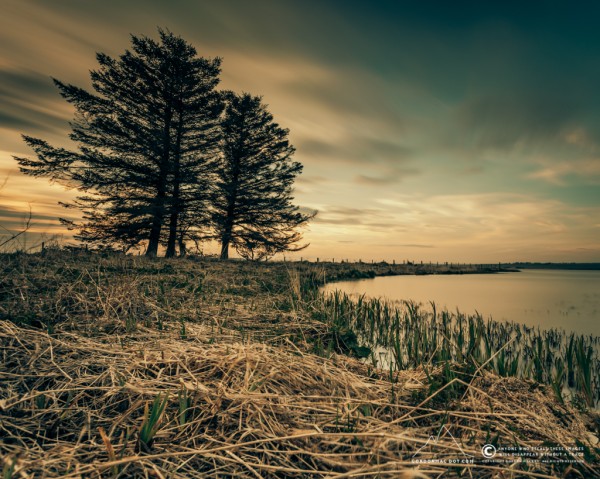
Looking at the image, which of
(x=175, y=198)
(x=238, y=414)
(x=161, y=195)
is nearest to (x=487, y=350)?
(x=238, y=414)

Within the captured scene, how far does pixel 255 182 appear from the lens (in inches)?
861

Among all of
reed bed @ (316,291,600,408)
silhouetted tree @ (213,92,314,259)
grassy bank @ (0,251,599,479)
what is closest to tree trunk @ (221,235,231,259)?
silhouetted tree @ (213,92,314,259)

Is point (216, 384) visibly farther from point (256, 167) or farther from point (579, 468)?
point (256, 167)

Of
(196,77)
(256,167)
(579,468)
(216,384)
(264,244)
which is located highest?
(196,77)

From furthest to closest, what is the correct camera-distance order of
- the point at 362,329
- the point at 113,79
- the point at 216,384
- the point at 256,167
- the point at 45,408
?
the point at 256,167 → the point at 113,79 → the point at 362,329 → the point at 216,384 → the point at 45,408

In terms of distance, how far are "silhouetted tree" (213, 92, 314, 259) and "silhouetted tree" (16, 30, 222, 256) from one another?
2.64 m

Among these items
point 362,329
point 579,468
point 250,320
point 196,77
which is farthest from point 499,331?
point 196,77

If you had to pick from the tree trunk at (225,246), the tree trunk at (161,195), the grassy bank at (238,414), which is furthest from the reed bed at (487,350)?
the tree trunk at (225,246)

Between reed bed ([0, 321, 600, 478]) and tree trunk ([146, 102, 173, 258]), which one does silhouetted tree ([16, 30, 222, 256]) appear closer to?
tree trunk ([146, 102, 173, 258])

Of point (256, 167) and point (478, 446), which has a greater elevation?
point (256, 167)

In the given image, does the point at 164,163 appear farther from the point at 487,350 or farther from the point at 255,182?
the point at 487,350

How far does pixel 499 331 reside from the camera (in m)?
7.69

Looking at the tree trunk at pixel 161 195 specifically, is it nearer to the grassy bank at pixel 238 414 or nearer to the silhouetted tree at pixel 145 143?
the silhouetted tree at pixel 145 143

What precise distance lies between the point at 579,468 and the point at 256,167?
21248 millimetres
